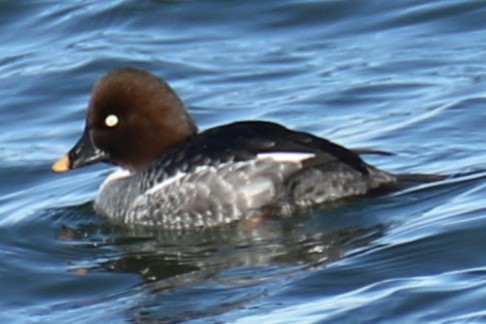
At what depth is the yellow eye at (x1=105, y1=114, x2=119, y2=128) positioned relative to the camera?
35.3ft

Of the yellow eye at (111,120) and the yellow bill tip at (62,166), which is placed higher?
the yellow eye at (111,120)

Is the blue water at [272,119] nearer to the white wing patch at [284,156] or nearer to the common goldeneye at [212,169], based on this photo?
the common goldeneye at [212,169]

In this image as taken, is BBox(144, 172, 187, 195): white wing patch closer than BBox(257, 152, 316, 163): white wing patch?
No

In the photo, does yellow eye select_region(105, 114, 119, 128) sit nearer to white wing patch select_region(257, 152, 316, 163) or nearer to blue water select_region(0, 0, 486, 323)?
blue water select_region(0, 0, 486, 323)

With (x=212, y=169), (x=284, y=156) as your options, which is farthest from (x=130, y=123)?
(x=284, y=156)

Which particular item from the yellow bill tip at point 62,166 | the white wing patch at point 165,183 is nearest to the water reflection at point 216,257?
the white wing patch at point 165,183

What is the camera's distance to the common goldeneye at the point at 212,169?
10.1 m

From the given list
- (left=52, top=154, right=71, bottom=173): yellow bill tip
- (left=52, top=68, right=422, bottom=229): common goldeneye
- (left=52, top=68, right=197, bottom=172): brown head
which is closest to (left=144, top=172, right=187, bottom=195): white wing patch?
(left=52, top=68, right=422, bottom=229): common goldeneye

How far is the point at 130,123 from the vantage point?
10820mm

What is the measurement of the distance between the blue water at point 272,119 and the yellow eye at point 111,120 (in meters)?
0.59

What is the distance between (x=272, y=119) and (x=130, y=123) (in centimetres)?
217

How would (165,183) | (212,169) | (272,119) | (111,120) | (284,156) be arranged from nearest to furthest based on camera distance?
(284,156), (212,169), (165,183), (111,120), (272,119)

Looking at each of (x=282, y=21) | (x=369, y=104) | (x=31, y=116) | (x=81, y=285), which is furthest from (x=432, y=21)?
(x=81, y=285)

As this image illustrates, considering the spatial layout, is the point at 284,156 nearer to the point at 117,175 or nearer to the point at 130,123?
the point at 130,123
